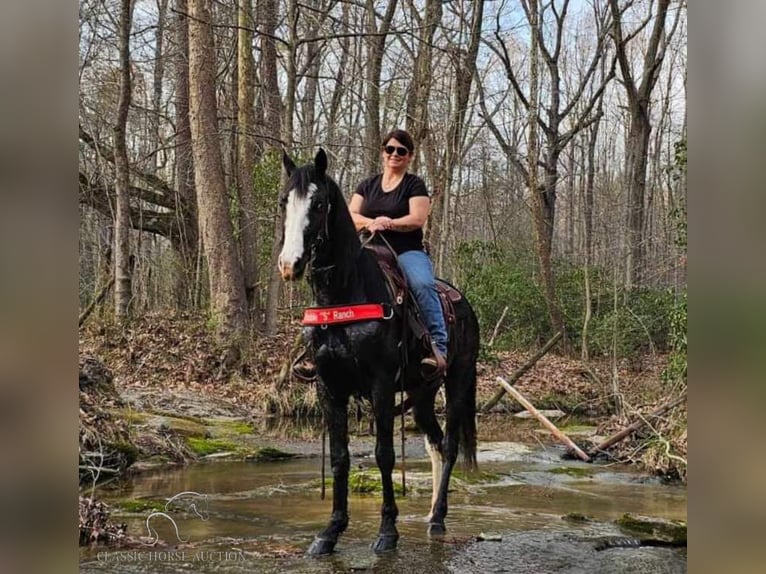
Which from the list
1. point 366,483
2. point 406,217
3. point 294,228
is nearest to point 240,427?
point 366,483

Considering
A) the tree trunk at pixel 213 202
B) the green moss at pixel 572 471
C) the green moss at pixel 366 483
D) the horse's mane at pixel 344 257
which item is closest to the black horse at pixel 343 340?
the horse's mane at pixel 344 257

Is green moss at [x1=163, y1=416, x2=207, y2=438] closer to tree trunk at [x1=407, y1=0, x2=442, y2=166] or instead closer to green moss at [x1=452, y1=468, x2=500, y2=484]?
green moss at [x1=452, y1=468, x2=500, y2=484]

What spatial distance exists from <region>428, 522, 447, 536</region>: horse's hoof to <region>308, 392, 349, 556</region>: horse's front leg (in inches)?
25.8

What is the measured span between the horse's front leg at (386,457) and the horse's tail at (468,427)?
3.24 ft

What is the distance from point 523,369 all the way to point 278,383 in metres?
2.65

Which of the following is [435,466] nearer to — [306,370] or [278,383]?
[306,370]

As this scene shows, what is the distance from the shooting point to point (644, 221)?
23.0 ft

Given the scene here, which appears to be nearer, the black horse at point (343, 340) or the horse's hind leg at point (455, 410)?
the black horse at point (343, 340)

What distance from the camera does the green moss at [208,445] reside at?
594 cm

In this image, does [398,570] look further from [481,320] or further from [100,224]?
[100,224]
